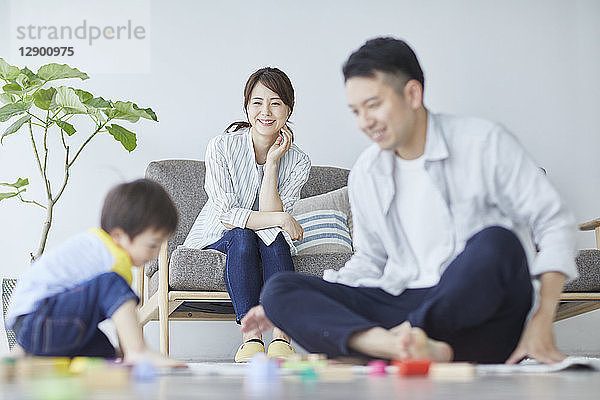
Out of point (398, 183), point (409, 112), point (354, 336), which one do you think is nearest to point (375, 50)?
point (409, 112)

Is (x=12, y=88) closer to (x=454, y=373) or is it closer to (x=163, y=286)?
(x=163, y=286)

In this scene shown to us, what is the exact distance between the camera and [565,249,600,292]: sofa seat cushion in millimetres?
2955

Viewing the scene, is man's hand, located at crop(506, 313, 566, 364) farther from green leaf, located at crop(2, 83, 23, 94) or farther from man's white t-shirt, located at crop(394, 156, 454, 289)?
green leaf, located at crop(2, 83, 23, 94)

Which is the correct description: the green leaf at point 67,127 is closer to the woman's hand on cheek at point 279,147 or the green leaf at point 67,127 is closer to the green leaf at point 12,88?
the green leaf at point 12,88

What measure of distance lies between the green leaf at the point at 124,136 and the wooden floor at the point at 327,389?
249 cm

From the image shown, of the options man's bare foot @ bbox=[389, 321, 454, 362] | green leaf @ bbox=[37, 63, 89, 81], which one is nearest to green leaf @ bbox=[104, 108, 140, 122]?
green leaf @ bbox=[37, 63, 89, 81]

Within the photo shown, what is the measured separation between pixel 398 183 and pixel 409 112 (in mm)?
183

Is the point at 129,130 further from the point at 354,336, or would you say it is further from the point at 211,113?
the point at 354,336

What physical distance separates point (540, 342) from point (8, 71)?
2.78 metres

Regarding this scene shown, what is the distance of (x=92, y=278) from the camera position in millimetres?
1611

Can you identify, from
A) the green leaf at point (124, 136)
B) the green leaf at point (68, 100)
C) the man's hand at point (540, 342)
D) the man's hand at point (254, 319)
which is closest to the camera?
the man's hand at point (540, 342)

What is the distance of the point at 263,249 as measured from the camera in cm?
279

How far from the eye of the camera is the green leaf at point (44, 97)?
11.2 ft

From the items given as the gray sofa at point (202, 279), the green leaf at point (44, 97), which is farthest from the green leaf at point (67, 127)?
the gray sofa at point (202, 279)
